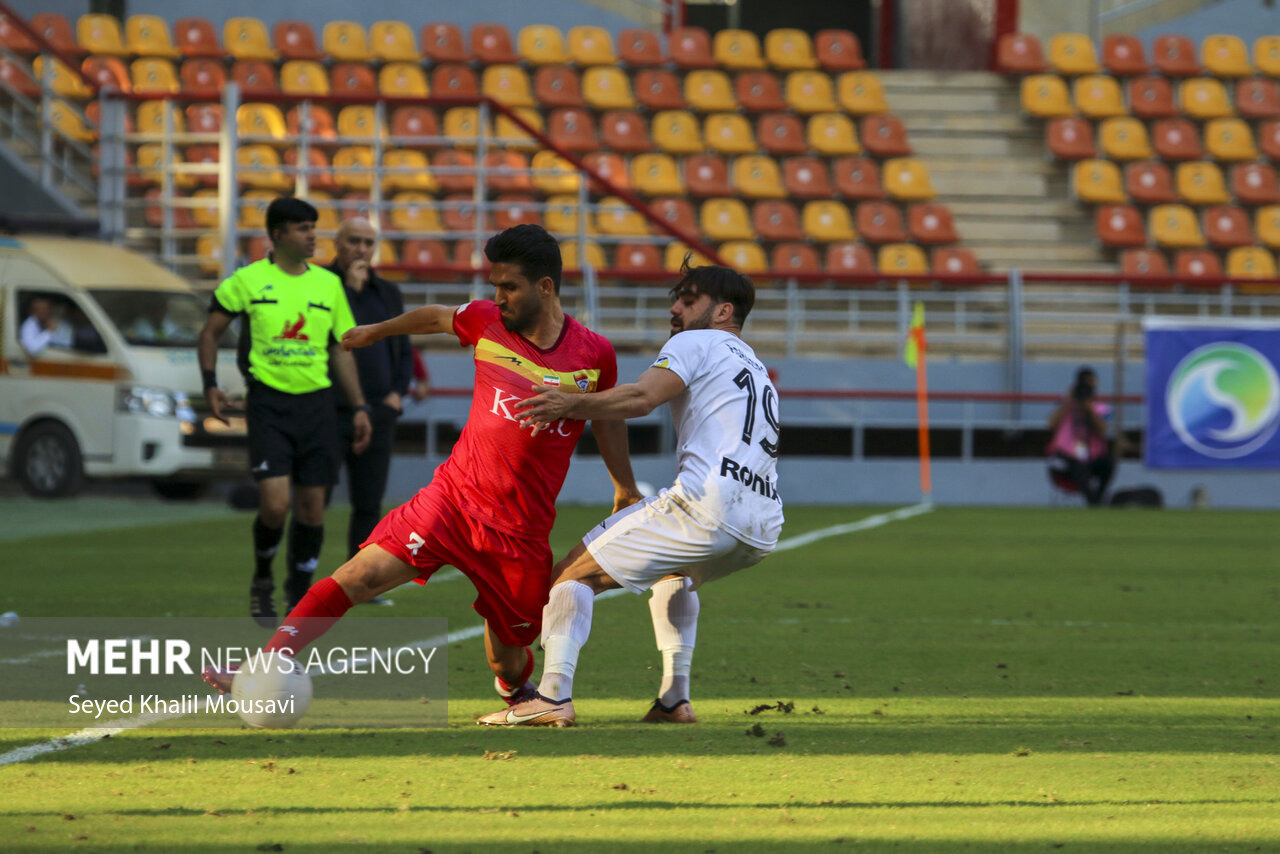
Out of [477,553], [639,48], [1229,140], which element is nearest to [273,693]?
[477,553]

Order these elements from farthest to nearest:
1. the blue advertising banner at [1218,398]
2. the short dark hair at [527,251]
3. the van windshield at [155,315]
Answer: the blue advertising banner at [1218,398] → the van windshield at [155,315] → the short dark hair at [527,251]

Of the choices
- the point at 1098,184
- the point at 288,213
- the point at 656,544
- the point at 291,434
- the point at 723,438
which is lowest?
the point at 656,544

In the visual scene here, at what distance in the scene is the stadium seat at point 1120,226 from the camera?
2270 centimetres

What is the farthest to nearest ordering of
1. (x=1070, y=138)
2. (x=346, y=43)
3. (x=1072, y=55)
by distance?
(x=1072, y=55) < (x=1070, y=138) < (x=346, y=43)

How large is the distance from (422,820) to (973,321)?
17.7 metres

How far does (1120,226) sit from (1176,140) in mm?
2248

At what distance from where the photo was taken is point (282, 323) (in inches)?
293

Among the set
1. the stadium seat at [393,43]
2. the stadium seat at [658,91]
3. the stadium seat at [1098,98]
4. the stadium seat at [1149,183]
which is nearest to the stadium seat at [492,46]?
the stadium seat at [393,43]

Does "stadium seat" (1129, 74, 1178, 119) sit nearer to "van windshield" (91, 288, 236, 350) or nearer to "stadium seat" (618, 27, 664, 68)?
"stadium seat" (618, 27, 664, 68)

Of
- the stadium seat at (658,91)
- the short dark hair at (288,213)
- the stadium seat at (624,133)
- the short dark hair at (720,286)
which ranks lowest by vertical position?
the short dark hair at (720,286)

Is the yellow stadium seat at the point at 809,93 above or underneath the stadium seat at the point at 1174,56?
underneath

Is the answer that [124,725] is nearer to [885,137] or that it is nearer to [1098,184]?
[885,137]

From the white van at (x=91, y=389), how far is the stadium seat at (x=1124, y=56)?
14975 mm

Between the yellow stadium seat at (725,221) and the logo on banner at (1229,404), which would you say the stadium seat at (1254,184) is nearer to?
the logo on banner at (1229,404)
